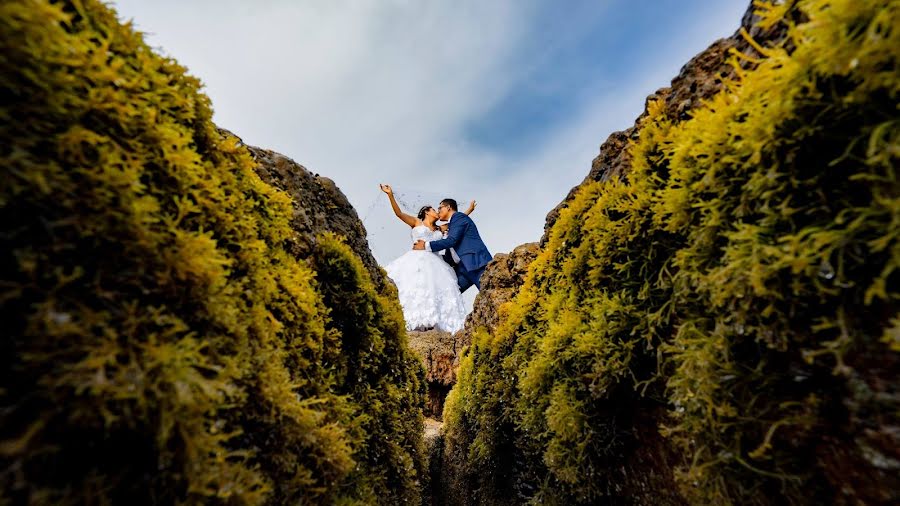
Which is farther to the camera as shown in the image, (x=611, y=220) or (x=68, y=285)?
(x=611, y=220)

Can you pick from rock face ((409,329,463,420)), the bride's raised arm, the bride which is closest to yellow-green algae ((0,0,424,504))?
rock face ((409,329,463,420))

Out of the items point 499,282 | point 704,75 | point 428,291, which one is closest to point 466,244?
point 428,291

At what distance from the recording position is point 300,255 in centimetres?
255

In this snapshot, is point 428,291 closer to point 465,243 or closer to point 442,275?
point 442,275

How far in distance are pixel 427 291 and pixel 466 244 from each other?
1828 mm

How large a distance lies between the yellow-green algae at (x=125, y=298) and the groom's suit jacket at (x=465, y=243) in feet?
32.3

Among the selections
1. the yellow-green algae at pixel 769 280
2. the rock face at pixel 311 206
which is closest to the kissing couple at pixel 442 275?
the rock face at pixel 311 206

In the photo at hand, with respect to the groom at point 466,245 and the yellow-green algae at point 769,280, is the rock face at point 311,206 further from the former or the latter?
the groom at point 466,245

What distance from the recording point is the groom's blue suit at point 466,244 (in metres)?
11.7

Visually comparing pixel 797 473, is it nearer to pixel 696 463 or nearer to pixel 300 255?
pixel 696 463

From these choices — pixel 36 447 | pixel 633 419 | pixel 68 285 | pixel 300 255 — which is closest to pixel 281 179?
pixel 300 255

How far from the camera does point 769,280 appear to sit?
4.12 feet

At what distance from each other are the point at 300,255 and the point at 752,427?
7.87 ft

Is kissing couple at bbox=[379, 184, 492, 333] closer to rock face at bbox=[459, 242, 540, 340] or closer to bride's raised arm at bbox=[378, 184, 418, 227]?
bride's raised arm at bbox=[378, 184, 418, 227]
